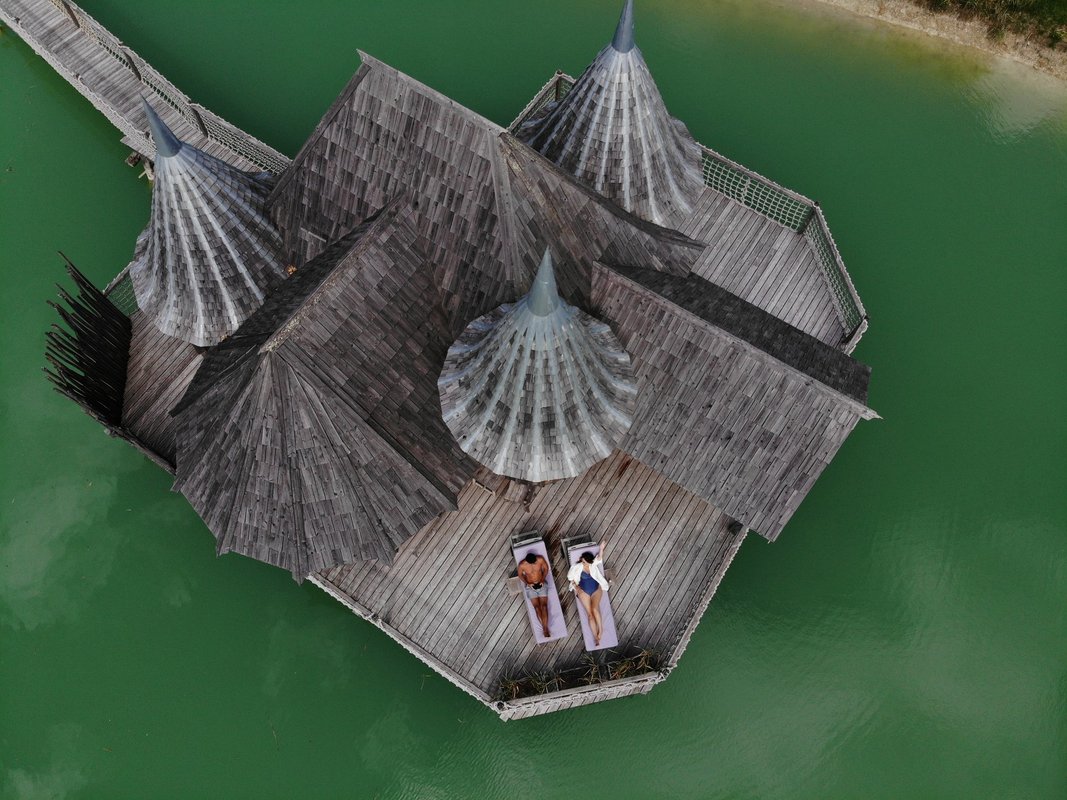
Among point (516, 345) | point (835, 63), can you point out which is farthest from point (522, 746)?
point (835, 63)

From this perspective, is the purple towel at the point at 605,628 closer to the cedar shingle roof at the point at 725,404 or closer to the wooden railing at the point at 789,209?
the cedar shingle roof at the point at 725,404

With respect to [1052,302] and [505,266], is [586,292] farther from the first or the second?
[1052,302]

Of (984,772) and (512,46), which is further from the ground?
(512,46)

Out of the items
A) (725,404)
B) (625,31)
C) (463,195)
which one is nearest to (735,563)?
(725,404)

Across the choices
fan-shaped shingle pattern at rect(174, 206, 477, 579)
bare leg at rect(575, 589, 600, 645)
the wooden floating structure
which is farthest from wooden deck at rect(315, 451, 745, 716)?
fan-shaped shingle pattern at rect(174, 206, 477, 579)

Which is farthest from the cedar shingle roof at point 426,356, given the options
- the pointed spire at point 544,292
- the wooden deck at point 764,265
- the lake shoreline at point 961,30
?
the lake shoreline at point 961,30

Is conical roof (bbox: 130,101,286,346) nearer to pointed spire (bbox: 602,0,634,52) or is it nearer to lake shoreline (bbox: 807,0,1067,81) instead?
pointed spire (bbox: 602,0,634,52)
